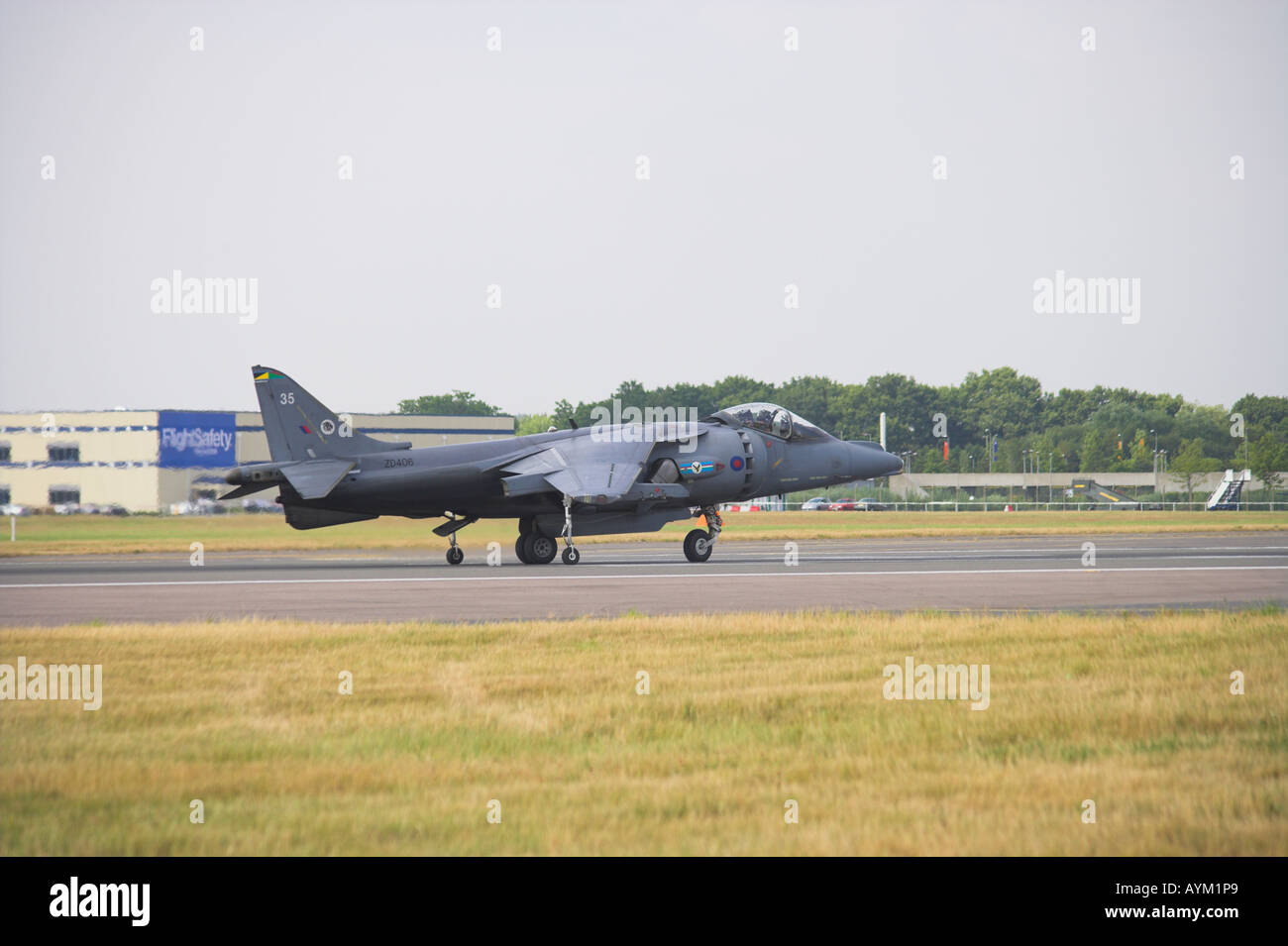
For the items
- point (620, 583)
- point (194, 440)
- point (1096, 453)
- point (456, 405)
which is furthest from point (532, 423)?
point (620, 583)

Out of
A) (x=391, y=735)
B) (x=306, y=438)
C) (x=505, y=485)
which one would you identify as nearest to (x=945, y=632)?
(x=391, y=735)

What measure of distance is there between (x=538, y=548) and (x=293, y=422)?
6591 mm

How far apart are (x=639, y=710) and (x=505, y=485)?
702 inches

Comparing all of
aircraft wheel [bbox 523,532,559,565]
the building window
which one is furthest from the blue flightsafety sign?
aircraft wheel [bbox 523,532,559,565]

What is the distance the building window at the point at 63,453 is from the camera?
4348cm

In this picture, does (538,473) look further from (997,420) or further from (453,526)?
(997,420)

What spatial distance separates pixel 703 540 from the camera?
1111 inches

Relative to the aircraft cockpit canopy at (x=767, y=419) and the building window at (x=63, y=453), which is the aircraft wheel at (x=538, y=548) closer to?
the aircraft cockpit canopy at (x=767, y=419)

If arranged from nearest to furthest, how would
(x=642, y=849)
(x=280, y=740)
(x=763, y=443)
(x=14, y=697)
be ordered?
(x=642, y=849) < (x=280, y=740) < (x=14, y=697) < (x=763, y=443)

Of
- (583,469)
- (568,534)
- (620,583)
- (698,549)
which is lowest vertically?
(620,583)

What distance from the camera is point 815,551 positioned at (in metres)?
34.0

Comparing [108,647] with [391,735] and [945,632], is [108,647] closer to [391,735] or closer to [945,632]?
[391,735]

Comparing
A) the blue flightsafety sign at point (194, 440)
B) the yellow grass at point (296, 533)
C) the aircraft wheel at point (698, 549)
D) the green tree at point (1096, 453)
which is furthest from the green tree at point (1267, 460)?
the aircraft wheel at point (698, 549)

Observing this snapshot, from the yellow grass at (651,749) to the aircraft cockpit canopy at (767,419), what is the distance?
651 inches
